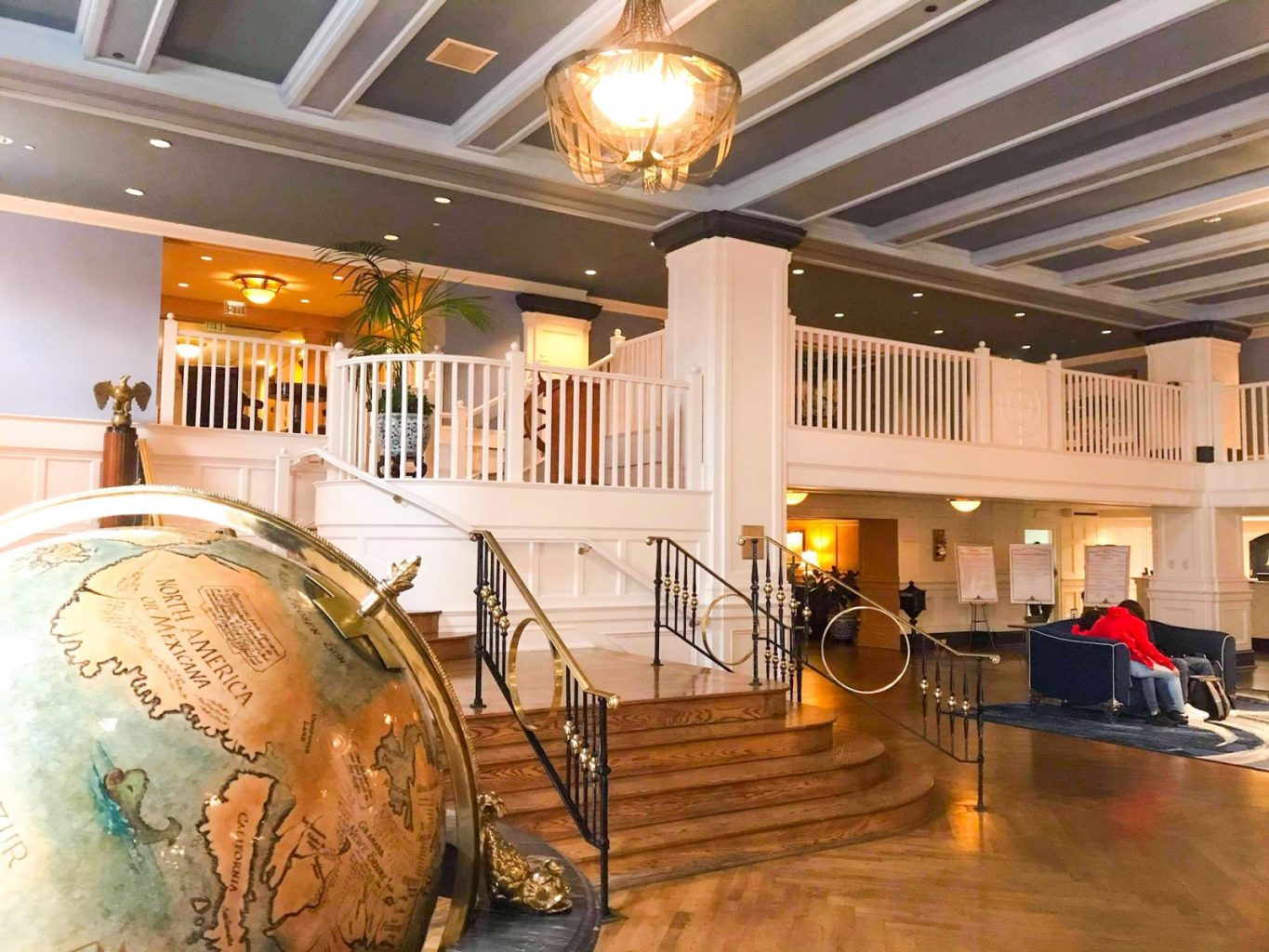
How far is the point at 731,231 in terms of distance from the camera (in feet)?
26.8

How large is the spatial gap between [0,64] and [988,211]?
24.2 feet

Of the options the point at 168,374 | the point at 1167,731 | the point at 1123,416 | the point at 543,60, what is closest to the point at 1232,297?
the point at 1123,416

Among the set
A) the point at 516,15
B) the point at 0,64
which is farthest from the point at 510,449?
the point at 0,64

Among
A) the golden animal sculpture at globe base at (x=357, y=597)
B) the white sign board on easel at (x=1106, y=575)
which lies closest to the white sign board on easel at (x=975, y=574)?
the white sign board on easel at (x=1106, y=575)

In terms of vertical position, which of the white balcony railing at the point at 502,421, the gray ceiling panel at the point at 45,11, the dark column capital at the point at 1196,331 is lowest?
the white balcony railing at the point at 502,421

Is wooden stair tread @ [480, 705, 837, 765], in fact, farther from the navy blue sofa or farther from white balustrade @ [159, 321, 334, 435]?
white balustrade @ [159, 321, 334, 435]

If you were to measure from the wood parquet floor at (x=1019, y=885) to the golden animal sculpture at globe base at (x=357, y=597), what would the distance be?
285 cm

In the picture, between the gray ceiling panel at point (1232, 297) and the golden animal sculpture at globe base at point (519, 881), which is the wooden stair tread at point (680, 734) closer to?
the golden animal sculpture at globe base at point (519, 881)

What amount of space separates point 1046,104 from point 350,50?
14.7 ft

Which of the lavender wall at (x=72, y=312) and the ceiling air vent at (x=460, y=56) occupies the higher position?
the ceiling air vent at (x=460, y=56)

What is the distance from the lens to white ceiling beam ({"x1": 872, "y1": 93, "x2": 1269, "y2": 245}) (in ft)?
21.9

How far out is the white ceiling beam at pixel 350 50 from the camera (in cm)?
540

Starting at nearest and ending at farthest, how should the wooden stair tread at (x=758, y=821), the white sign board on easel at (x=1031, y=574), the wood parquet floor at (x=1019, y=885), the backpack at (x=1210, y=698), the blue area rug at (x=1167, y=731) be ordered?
1. the wood parquet floor at (x=1019, y=885)
2. the wooden stair tread at (x=758, y=821)
3. the blue area rug at (x=1167, y=731)
4. the backpack at (x=1210, y=698)
5. the white sign board on easel at (x=1031, y=574)

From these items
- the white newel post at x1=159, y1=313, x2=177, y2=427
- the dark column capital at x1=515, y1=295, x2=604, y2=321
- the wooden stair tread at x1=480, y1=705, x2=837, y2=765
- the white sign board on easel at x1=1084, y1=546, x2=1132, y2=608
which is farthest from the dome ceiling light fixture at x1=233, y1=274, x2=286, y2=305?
the white sign board on easel at x1=1084, y1=546, x2=1132, y2=608
